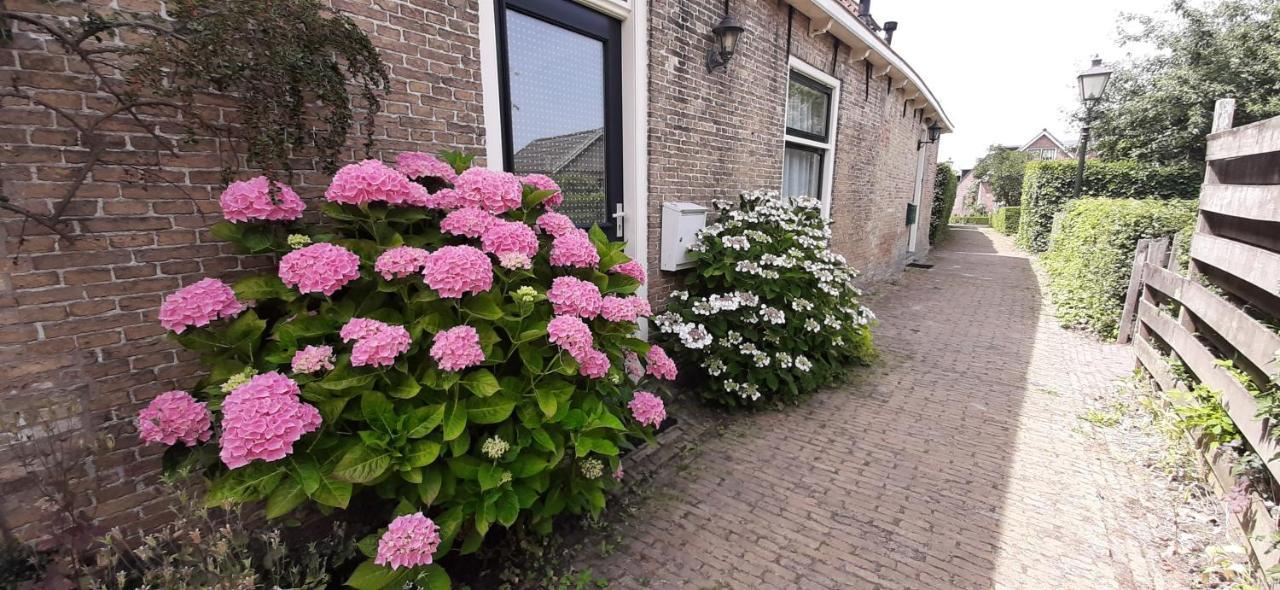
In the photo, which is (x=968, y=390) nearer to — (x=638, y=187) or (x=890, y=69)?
(x=638, y=187)

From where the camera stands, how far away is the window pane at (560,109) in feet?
10.5

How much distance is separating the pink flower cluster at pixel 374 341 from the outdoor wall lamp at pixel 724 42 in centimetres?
365

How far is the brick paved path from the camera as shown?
2.28m

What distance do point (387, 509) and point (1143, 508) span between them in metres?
3.89

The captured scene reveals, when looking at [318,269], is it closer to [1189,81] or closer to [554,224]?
[554,224]

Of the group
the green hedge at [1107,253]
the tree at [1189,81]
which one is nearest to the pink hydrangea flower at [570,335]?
the green hedge at [1107,253]

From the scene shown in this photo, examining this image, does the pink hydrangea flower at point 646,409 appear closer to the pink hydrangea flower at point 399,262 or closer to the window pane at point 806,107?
the pink hydrangea flower at point 399,262

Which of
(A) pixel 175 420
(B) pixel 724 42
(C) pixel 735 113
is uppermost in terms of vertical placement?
(B) pixel 724 42

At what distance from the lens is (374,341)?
1664mm

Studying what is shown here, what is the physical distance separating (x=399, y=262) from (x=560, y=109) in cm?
205

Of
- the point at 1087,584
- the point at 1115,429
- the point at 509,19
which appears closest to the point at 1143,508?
the point at 1087,584

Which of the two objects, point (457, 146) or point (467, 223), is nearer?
point (467, 223)

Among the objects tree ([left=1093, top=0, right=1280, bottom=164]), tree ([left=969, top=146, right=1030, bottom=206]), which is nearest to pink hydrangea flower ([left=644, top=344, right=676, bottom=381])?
tree ([left=1093, top=0, right=1280, bottom=164])

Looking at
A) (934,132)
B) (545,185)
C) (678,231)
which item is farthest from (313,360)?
(934,132)
